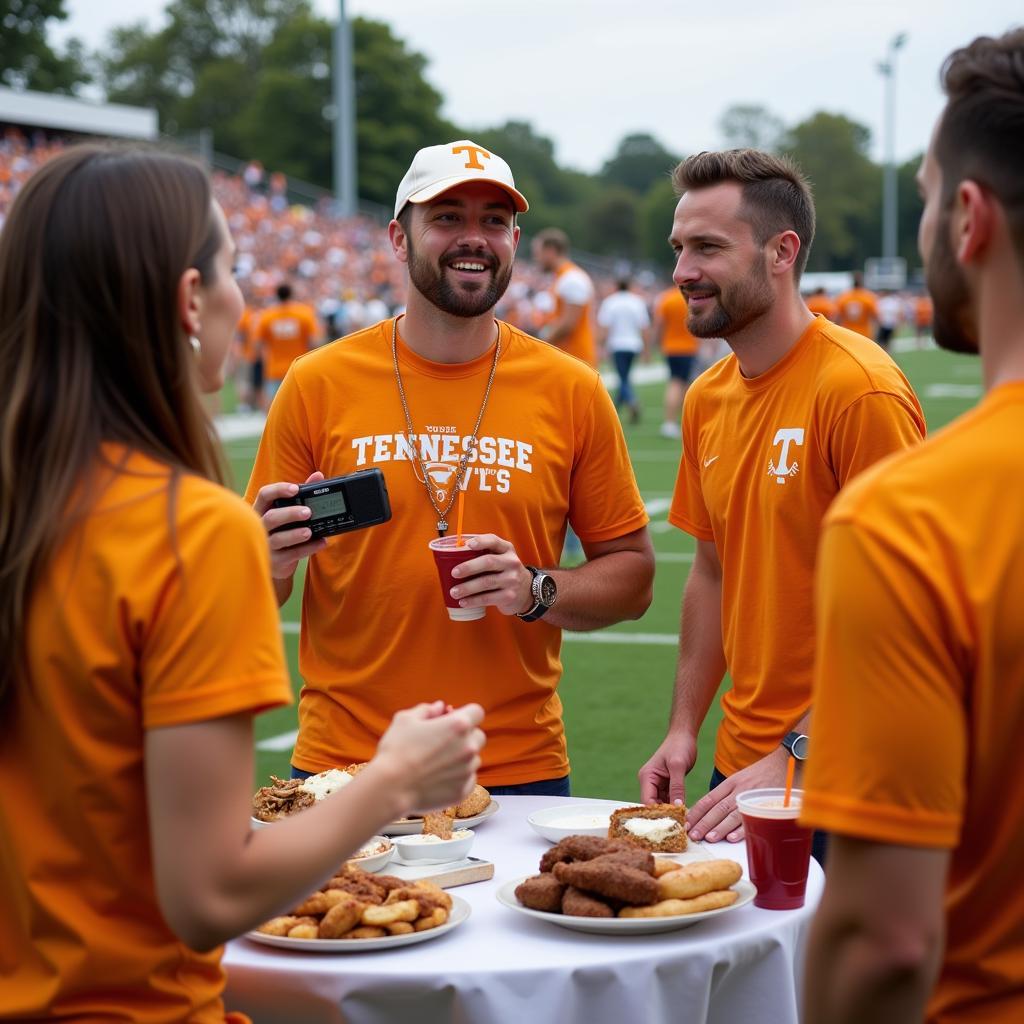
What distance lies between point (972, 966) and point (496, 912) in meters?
1.08

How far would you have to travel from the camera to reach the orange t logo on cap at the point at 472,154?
379 cm

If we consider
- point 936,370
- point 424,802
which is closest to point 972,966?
point 424,802

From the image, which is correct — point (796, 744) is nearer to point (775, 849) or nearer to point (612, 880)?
point (775, 849)

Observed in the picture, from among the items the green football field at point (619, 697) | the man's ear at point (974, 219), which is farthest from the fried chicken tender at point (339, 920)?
the green football field at point (619, 697)

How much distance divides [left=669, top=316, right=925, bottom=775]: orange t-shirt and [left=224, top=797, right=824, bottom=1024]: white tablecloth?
109cm

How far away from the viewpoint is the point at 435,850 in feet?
9.19

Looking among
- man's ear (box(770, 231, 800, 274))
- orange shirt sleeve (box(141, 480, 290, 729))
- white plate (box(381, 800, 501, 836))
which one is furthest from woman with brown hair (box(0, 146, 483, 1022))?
man's ear (box(770, 231, 800, 274))

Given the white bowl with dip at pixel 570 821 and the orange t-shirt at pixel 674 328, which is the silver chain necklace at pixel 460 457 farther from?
the orange t-shirt at pixel 674 328

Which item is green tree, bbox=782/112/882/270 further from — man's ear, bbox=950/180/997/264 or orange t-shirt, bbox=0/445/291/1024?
orange t-shirt, bbox=0/445/291/1024

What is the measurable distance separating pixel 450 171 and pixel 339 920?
2.17 meters

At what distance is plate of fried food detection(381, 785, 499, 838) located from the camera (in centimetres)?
299

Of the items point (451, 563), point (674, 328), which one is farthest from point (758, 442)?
point (674, 328)

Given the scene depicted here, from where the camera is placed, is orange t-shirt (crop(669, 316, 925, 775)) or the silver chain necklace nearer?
orange t-shirt (crop(669, 316, 925, 775))

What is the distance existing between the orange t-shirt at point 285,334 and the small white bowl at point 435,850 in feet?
55.8
